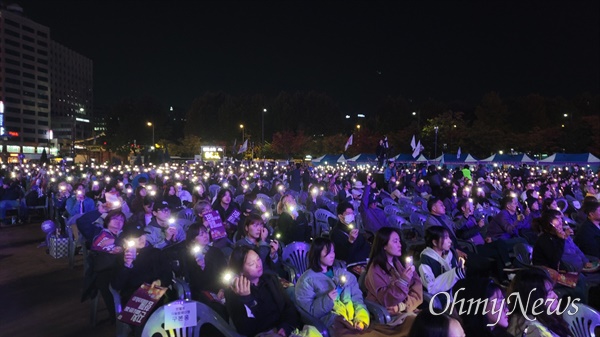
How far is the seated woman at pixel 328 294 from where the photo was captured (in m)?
4.06

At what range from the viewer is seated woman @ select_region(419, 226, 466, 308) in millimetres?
4742

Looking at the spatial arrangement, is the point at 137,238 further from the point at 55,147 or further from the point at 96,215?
the point at 55,147

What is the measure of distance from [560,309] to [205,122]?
71640 mm

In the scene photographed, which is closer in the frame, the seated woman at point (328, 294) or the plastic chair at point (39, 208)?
the seated woman at point (328, 294)

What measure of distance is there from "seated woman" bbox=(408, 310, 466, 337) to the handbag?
28.8ft

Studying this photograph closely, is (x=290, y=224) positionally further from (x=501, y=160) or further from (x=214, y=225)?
(x=501, y=160)

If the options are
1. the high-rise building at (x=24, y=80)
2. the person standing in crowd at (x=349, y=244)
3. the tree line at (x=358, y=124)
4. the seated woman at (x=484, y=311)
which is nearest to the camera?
the seated woman at (x=484, y=311)

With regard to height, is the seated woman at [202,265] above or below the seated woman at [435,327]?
below

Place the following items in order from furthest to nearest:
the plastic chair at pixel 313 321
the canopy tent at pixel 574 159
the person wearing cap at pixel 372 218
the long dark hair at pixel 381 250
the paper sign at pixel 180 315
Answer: the canopy tent at pixel 574 159 < the person wearing cap at pixel 372 218 < the long dark hair at pixel 381 250 < the plastic chair at pixel 313 321 < the paper sign at pixel 180 315

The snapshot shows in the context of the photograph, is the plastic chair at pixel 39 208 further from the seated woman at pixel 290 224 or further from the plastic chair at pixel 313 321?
the plastic chair at pixel 313 321

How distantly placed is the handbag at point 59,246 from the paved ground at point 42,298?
17 cm

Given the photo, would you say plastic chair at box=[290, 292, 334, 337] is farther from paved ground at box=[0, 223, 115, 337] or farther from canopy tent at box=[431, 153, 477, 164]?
canopy tent at box=[431, 153, 477, 164]

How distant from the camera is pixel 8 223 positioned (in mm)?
14969

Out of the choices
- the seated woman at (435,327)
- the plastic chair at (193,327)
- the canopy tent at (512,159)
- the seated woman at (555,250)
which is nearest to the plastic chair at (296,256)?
the plastic chair at (193,327)
